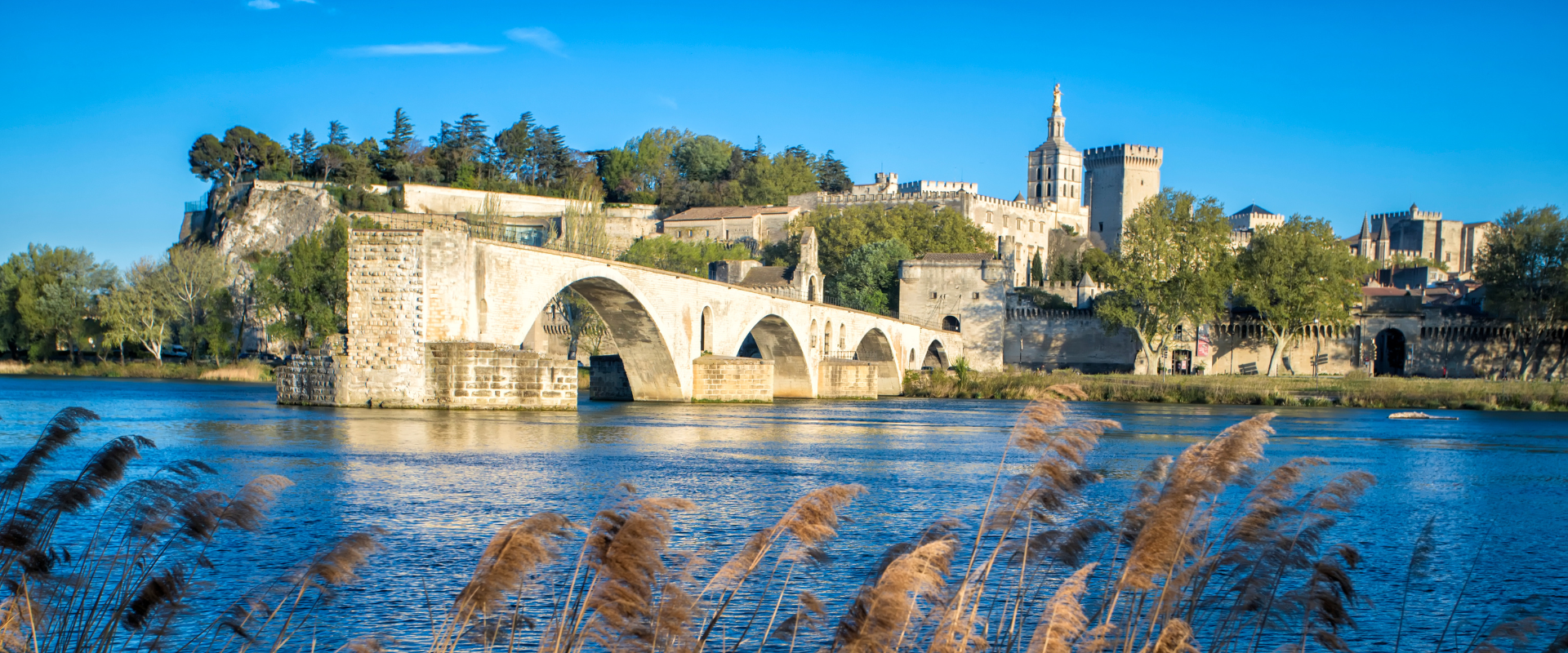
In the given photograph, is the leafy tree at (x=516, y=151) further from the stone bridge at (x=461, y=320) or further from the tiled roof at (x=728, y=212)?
the stone bridge at (x=461, y=320)

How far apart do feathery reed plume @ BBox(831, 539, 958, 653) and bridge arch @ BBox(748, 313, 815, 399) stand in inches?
1759

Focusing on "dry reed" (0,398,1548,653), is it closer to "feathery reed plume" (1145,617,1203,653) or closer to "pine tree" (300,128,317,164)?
"feathery reed plume" (1145,617,1203,653)

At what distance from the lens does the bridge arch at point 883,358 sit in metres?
59.7

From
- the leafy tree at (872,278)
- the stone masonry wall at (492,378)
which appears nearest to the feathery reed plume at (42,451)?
the stone masonry wall at (492,378)

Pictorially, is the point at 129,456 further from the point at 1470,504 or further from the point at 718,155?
the point at 718,155

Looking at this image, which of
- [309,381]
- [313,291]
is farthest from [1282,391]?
[313,291]

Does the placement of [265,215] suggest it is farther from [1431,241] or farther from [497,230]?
[1431,241]

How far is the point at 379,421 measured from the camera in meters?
25.9

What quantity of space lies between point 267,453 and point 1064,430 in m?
16.9

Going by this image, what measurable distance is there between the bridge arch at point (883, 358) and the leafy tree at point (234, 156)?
49.4 metres

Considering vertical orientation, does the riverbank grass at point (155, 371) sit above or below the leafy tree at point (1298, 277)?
below

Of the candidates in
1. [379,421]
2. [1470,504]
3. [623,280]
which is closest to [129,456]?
[1470,504]

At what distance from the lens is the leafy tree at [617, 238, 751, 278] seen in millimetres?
73938

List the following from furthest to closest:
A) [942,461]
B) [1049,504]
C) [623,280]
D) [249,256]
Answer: [249,256] → [623,280] → [942,461] → [1049,504]
